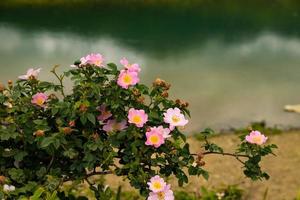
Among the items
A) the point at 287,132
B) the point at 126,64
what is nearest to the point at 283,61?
the point at 287,132

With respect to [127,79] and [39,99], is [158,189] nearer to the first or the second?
[127,79]

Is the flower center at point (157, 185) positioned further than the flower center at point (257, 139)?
No

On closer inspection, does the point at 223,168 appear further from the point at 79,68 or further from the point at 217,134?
the point at 79,68

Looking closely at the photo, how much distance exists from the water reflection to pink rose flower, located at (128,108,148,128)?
2400 mm

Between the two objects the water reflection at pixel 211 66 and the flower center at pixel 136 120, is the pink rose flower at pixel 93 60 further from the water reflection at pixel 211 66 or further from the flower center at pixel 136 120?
the water reflection at pixel 211 66

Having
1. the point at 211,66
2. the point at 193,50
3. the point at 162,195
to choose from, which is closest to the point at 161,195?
the point at 162,195

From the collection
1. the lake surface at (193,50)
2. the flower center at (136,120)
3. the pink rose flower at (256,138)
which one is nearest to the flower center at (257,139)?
the pink rose flower at (256,138)

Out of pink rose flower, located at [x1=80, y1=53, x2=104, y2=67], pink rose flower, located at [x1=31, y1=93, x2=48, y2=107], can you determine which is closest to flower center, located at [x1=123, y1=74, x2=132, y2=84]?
pink rose flower, located at [x1=80, y1=53, x2=104, y2=67]

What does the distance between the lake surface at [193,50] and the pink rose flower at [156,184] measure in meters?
2.39

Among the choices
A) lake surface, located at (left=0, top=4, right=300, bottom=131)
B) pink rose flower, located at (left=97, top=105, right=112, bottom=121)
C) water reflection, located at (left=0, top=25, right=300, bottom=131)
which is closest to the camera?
pink rose flower, located at (left=97, top=105, right=112, bottom=121)

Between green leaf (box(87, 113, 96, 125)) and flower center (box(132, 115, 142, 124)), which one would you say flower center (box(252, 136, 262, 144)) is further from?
green leaf (box(87, 113, 96, 125))

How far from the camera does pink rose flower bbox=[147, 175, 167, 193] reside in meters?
1.40

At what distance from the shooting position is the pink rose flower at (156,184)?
1400mm

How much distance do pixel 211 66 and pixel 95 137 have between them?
3.70m
